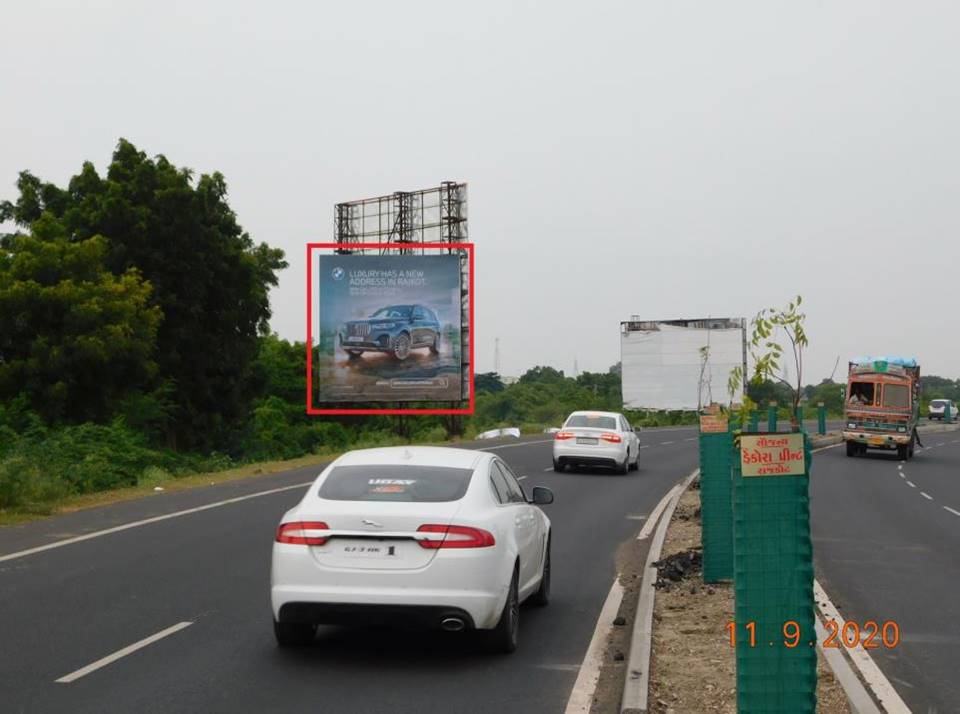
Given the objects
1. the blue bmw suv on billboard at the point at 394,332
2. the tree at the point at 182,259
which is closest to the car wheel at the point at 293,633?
the tree at the point at 182,259

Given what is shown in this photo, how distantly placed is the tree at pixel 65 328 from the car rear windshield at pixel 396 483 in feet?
79.0

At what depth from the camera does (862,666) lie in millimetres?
8969

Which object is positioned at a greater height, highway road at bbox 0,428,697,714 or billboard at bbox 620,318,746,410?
billboard at bbox 620,318,746,410

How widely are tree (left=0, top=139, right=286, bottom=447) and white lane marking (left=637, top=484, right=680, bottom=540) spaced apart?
756 inches

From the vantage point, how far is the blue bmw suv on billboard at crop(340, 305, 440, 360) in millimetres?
40438

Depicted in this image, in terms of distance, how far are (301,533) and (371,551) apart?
0.54 metres

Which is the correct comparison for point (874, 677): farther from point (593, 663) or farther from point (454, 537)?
point (454, 537)

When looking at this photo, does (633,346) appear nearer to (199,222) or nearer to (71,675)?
(199,222)

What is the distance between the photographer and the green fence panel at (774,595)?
19.6 feet

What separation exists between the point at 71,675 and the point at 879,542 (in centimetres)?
1305

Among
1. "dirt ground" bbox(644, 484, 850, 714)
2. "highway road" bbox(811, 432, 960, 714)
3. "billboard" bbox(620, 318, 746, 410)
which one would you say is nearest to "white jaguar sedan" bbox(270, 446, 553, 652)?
"dirt ground" bbox(644, 484, 850, 714)

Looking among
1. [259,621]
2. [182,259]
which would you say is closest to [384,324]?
[182,259]

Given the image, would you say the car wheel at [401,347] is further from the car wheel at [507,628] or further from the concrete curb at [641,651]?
the car wheel at [507,628]
